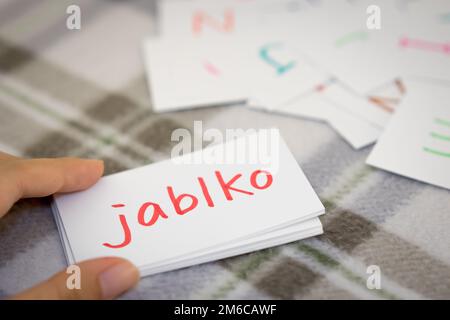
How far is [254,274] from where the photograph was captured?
0.56 m

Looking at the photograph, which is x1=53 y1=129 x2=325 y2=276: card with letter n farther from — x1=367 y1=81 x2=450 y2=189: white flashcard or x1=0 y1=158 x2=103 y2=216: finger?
x1=367 y1=81 x2=450 y2=189: white flashcard

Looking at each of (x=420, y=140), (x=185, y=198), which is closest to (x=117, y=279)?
(x=185, y=198)

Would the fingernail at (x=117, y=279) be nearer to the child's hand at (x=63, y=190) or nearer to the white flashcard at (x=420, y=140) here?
the child's hand at (x=63, y=190)

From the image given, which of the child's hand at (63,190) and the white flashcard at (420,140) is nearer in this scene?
the child's hand at (63,190)

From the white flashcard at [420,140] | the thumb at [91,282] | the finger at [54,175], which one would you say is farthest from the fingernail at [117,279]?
the white flashcard at [420,140]

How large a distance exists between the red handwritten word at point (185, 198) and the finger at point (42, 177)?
54 millimetres

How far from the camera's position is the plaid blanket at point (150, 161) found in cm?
56

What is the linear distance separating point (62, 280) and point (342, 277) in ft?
0.98

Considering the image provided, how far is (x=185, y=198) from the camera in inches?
24.4

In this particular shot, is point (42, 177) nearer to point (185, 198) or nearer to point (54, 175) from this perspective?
point (54, 175)
